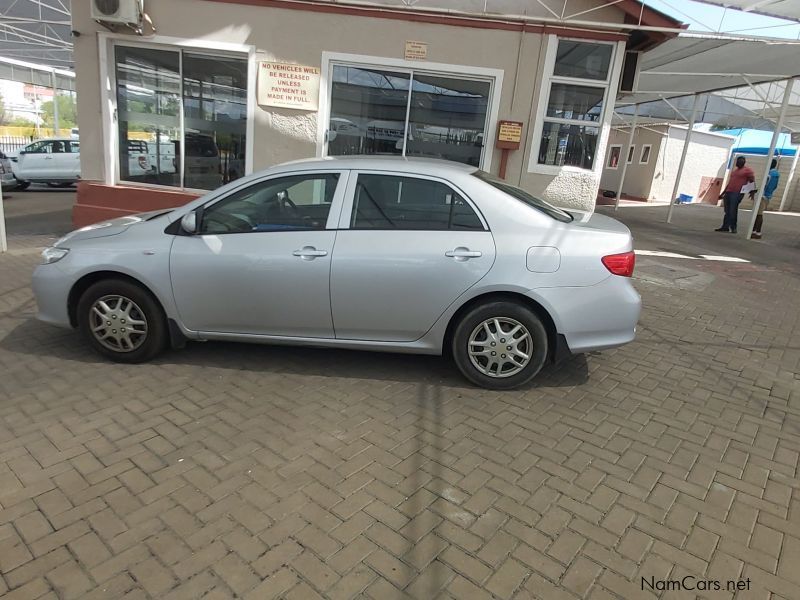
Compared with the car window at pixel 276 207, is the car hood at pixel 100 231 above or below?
below

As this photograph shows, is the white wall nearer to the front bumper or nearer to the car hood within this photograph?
the car hood

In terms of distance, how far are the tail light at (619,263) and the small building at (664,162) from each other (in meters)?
21.4

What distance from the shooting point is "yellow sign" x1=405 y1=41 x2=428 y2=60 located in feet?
25.8

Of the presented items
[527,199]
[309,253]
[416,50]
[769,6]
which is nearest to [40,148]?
[416,50]

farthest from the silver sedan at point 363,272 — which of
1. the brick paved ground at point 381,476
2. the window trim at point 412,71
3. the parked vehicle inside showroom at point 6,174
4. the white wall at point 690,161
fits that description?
the white wall at point 690,161

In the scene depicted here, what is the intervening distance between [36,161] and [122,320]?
1506 centimetres

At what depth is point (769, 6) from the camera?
307 inches

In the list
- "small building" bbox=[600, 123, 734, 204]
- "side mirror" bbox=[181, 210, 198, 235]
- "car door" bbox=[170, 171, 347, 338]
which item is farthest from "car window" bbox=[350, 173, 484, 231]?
"small building" bbox=[600, 123, 734, 204]

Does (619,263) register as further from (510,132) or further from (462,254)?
(510,132)

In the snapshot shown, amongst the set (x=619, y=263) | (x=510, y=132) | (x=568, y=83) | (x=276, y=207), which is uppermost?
(x=568, y=83)

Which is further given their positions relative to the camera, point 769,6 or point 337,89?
point 337,89

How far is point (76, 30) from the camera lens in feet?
26.0

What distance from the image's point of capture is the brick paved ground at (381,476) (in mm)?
2355

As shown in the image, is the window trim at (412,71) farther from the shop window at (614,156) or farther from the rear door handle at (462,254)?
the shop window at (614,156)
